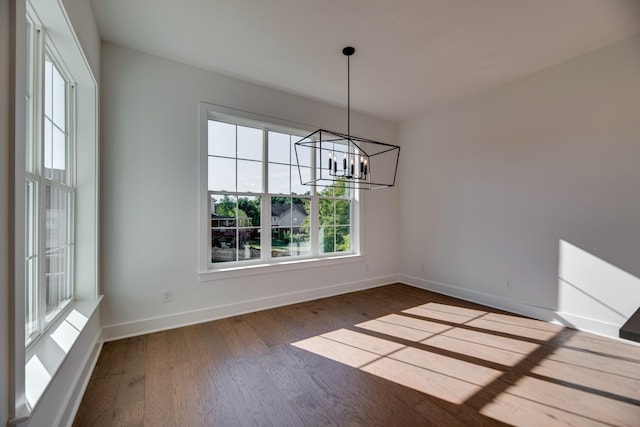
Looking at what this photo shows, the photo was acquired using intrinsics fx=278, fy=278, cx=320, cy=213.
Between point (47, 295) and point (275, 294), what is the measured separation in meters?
2.30

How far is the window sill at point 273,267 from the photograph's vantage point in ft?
10.7

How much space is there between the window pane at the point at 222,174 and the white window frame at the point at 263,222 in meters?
0.08

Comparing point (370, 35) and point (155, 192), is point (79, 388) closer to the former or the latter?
point (155, 192)

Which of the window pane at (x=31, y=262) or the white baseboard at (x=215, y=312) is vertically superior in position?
the window pane at (x=31, y=262)

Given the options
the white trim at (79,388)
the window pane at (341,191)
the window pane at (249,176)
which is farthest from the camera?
the window pane at (341,191)

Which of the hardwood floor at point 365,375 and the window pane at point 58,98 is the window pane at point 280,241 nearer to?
the hardwood floor at point 365,375

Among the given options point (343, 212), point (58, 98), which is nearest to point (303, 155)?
point (343, 212)

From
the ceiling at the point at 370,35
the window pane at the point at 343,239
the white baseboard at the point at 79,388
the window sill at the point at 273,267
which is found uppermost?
the ceiling at the point at 370,35

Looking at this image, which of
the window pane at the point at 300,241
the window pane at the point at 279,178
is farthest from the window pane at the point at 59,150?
the window pane at the point at 300,241

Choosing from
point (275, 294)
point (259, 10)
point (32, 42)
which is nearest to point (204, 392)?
point (275, 294)

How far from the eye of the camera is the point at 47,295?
1807 millimetres

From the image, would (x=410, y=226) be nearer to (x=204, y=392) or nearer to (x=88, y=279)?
(x=204, y=392)

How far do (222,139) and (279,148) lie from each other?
79 centimetres

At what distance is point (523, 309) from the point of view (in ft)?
11.3
